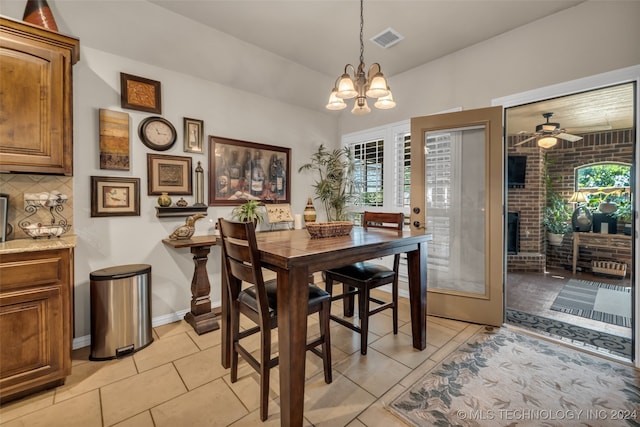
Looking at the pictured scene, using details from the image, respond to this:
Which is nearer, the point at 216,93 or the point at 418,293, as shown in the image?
the point at 418,293

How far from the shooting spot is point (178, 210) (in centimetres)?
290

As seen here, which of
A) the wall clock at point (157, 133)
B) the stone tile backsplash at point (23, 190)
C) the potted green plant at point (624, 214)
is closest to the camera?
the stone tile backsplash at point (23, 190)

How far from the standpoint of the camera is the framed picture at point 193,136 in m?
3.05

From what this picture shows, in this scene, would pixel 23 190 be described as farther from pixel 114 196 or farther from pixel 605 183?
pixel 605 183

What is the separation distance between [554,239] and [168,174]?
21.4ft

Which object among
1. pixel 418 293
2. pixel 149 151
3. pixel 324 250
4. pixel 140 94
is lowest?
pixel 418 293

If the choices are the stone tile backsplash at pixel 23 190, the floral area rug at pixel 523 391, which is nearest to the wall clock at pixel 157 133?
the stone tile backsplash at pixel 23 190

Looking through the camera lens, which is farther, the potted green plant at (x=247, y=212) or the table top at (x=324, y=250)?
the potted green plant at (x=247, y=212)

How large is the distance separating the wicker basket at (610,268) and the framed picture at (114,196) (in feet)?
22.3

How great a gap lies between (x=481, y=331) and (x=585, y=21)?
2.90 meters

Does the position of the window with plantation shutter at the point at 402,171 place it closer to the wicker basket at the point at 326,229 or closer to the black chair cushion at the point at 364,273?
the black chair cushion at the point at 364,273

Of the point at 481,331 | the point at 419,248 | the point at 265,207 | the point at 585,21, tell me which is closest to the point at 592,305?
the point at 481,331

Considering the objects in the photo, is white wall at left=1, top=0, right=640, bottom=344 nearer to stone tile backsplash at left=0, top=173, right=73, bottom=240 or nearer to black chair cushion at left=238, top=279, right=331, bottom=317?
stone tile backsplash at left=0, top=173, right=73, bottom=240

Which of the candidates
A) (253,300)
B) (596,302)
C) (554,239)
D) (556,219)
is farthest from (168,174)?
(556,219)
